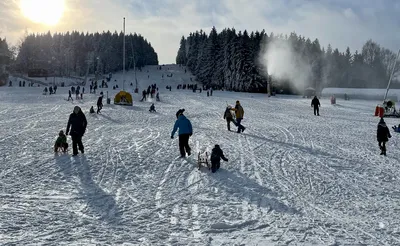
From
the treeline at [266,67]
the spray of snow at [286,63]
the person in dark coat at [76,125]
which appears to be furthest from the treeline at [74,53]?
the person in dark coat at [76,125]

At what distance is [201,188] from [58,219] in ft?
9.85

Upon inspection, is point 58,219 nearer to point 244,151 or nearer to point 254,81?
point 244,151

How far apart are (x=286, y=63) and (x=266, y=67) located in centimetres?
1106

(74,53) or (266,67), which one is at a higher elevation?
(74,53)

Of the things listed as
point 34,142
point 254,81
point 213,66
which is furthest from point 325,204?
point 213,66

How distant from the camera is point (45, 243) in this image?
16.0ft

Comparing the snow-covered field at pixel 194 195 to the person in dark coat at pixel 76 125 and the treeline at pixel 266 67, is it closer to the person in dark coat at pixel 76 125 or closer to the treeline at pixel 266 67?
the person in dark coat at pixel 76 125

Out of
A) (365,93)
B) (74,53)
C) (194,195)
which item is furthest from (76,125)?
(74,53)

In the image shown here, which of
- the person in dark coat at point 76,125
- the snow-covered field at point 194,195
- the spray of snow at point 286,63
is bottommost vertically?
the snow-covered field at point 194,195

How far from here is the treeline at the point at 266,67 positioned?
65562 millimetres

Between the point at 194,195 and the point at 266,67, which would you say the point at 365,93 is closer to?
the point at 266,67

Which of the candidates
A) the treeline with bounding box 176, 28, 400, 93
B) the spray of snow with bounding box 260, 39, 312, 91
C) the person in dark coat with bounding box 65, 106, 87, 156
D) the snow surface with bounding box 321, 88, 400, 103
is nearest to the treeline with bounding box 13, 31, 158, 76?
the treeline with bounding box 176, 28, 400, 93

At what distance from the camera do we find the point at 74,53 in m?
116

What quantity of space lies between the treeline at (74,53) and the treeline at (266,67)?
2911 centimetres
